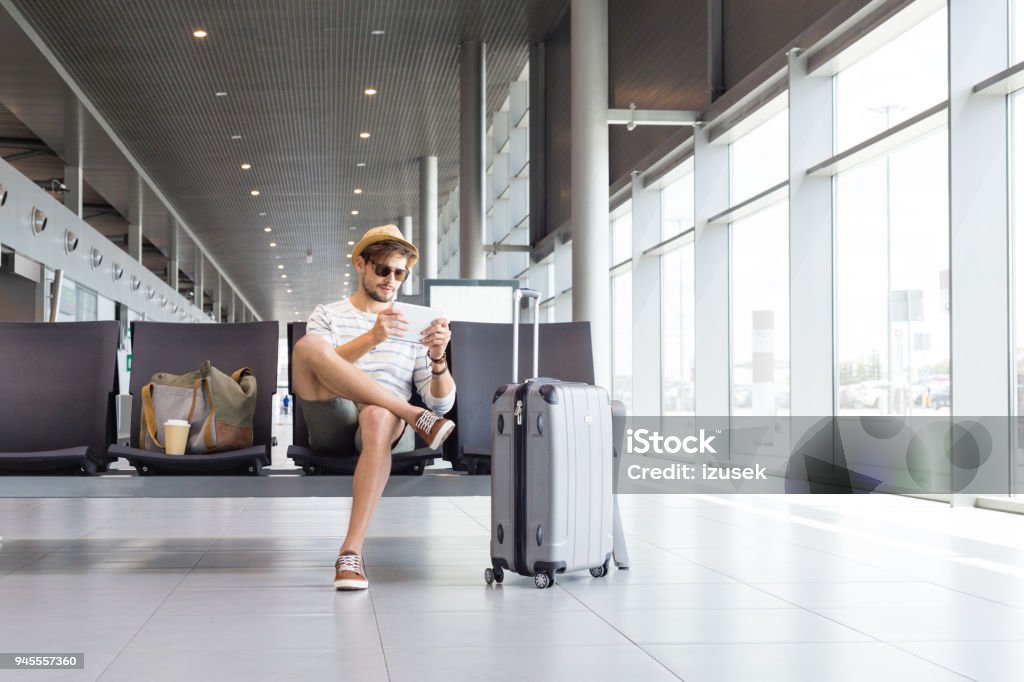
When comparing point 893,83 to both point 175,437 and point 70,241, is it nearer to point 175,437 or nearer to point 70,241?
point 175,437

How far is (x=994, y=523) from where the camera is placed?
5051 millimetres

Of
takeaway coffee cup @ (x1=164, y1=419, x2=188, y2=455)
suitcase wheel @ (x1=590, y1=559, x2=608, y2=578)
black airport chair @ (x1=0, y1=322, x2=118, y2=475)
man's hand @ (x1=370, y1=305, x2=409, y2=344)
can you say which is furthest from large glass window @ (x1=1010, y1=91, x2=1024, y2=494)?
black airport chair @ (x1=0, y1=322, x2=118, y2=475)

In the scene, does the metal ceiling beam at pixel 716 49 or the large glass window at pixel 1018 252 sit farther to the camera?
the metal ceiling beam at pixel 716 49

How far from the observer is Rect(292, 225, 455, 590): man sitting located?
3.35 metres

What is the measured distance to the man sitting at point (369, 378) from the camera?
3350 mm

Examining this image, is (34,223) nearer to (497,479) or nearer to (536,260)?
(536,260)

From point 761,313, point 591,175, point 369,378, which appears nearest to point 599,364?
point 761,313

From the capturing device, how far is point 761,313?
8.96 meters

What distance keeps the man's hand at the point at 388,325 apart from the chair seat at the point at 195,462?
77cm

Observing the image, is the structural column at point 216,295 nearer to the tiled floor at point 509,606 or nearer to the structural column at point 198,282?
the structural column at point 198,282

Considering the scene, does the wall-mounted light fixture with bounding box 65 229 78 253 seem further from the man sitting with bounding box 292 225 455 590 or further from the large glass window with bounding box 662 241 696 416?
the man sitting with bounding box 292 225 455 590

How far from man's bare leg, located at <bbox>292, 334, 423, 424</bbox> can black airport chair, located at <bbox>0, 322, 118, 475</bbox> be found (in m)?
1.08

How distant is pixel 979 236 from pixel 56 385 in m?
4.72

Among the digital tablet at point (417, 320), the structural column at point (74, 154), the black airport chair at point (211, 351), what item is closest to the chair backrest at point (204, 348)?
the black airport chair at point (211, 351)
